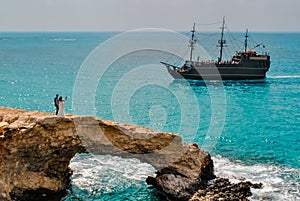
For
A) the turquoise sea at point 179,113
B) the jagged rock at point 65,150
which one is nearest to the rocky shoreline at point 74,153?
the jagged rock at point 65,150

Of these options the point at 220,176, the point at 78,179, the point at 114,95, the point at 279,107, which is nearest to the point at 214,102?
the point at 279,107

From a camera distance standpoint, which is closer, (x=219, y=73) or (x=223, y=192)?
(x=223, y=192)

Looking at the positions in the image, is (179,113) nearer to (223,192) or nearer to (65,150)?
(223,192)

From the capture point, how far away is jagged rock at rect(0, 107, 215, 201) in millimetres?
21906

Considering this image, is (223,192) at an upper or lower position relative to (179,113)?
lower

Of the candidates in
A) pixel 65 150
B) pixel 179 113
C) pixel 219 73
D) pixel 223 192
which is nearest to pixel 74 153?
pixel 65 150

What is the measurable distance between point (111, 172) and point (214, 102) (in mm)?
34087

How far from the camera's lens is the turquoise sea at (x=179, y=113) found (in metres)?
27.4

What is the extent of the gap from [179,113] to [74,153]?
28242mm

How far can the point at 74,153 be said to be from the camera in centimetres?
2391

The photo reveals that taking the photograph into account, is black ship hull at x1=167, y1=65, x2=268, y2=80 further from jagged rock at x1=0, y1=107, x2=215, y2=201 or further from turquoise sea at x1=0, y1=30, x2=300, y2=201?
jagged rock at x1=0, y1=107, x2=215, y2=201

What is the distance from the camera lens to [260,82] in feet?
265

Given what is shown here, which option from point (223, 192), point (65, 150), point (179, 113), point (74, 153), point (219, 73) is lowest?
point (223, 192)

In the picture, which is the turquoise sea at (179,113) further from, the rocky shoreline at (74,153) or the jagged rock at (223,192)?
the rocky shoreline at (74,153)
